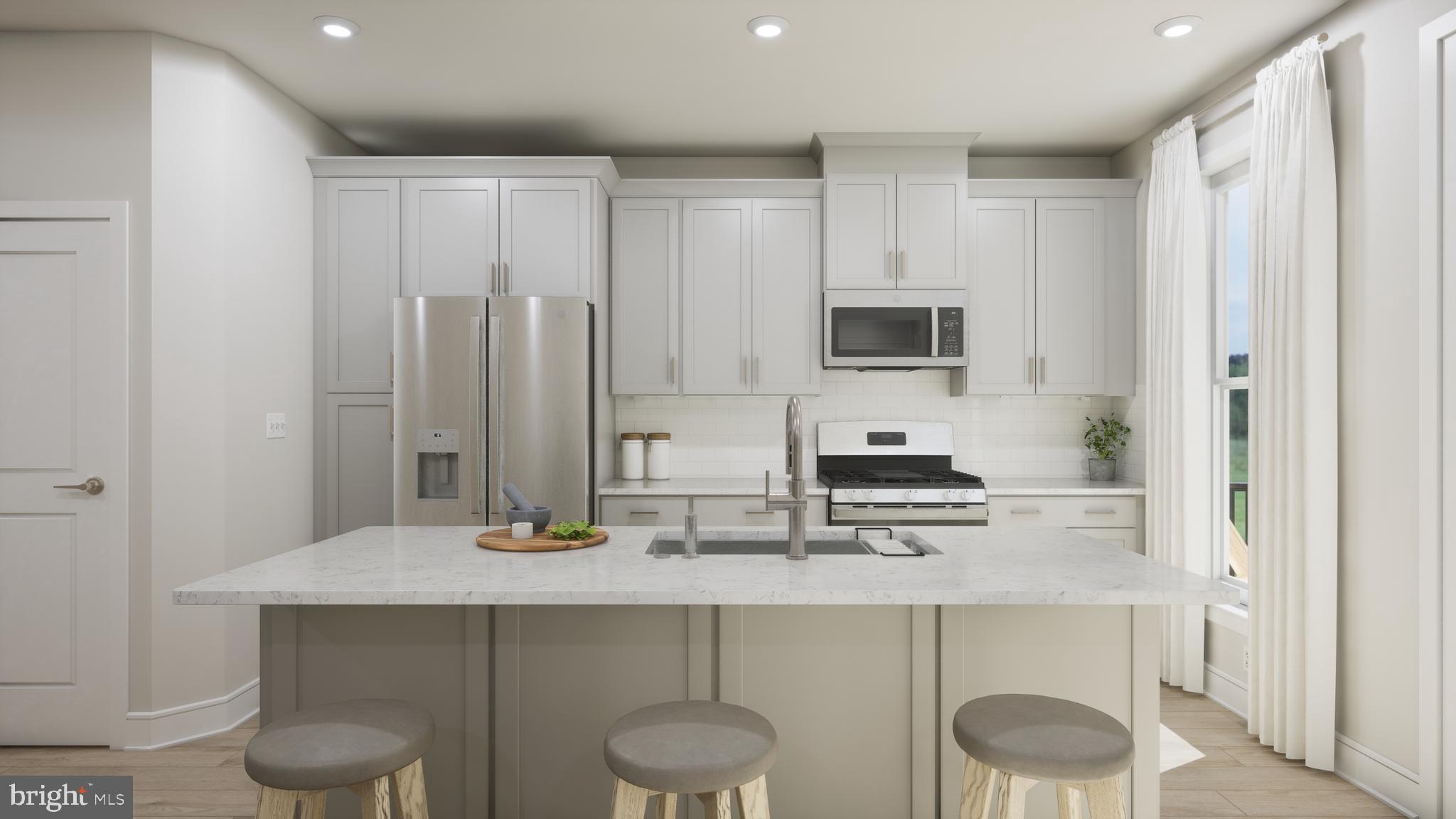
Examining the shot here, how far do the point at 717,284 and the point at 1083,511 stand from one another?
2.30 metres

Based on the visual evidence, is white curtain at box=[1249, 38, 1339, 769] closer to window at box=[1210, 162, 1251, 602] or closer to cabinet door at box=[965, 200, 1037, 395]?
window at box=[1210, 162, 1251, 602]

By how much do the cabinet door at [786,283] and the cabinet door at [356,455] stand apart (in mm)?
1994

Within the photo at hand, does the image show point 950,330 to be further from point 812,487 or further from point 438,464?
point 438,464

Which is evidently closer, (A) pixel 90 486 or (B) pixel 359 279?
(A) pixel 90 486

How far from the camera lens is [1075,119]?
4156 mm

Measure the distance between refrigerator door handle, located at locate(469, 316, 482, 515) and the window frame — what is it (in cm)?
350

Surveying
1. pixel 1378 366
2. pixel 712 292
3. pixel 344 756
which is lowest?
pixel 344 756

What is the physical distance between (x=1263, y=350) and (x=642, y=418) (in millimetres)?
3094

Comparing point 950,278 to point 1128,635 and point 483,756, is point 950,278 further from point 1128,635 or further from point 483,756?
point 483,756

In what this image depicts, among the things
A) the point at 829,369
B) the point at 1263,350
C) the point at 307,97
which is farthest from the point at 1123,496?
the point at 307,97

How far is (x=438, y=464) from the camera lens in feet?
12.6

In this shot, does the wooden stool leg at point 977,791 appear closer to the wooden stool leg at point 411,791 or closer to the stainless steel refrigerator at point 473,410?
the wooden stool leg at point 411,791

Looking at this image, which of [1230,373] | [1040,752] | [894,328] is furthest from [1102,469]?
[1040,752]

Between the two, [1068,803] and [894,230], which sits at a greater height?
[894,230]
